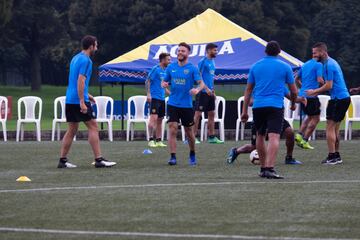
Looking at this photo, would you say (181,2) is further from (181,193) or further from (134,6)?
(181,193)

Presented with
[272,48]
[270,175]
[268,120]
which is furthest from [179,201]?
[272,48]

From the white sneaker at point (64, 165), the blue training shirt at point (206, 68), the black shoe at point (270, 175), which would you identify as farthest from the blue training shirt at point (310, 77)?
the black shoe at point (270, 175)

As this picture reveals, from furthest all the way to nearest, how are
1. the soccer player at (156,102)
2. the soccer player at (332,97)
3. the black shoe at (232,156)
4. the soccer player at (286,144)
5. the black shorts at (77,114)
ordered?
the soccer player at (156,102)
the black shoe at (232,156)
the soccer player at (332,97)
the soccer player at (286,144)
the black shorts at (77,114)

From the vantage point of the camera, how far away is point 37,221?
31.0 ft

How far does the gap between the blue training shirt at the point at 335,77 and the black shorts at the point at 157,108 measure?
6.12m

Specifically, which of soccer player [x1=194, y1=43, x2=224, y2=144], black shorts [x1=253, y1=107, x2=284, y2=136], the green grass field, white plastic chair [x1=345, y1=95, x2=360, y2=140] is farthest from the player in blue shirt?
white plastic chair [x1=345, y1=95, x2=360, y2=140]

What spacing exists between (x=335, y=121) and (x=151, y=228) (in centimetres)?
744

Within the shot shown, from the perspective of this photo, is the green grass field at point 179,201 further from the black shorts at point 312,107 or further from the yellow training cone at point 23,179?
the black shorts at point 312,107

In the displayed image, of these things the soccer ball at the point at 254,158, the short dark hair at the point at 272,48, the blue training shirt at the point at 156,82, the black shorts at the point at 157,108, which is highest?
the short dark hair at the point at 272,48

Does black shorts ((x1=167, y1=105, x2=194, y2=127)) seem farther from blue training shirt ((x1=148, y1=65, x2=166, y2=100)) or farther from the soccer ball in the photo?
blue training shirt ((x1=148, y1=65, x2=166, y2=100))

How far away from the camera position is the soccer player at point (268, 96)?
1345cm

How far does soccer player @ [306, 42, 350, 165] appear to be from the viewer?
15820 millimetres

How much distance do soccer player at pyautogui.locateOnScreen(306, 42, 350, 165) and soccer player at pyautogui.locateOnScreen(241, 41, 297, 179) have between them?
7.38 ft

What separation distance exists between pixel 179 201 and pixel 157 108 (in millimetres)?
10906
